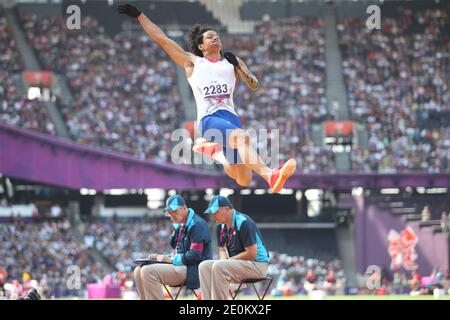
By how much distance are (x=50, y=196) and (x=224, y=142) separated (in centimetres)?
2331

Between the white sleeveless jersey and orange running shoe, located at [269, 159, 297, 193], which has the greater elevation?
the white sleeveless jersey

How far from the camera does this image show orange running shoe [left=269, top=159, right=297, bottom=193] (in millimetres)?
10359

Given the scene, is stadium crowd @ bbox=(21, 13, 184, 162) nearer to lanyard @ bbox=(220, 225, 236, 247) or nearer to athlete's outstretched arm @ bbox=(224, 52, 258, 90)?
athlete's outstretched arm @ bbox=(224, 52, 258, 90)

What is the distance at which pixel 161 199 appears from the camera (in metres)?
33.6

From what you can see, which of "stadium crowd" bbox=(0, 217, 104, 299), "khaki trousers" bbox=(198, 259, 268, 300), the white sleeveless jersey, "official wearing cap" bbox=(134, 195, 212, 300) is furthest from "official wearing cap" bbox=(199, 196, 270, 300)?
"stadium crowd" bbox=(0, 217, 104, 299)

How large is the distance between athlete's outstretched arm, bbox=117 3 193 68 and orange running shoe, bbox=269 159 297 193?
1.61m

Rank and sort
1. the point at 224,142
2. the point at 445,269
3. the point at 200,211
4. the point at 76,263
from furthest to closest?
the point at 200,211, the point at 76,263, the point at 445,269, the point at 224,142

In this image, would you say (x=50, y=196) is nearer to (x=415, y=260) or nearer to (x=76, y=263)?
(x=76, y=263)

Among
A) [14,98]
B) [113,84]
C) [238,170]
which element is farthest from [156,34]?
[113,84]

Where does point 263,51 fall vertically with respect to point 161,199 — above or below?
above

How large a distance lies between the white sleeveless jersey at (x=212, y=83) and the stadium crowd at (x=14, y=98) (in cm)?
2128

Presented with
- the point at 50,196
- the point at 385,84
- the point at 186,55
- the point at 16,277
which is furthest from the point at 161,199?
the point at 186,55

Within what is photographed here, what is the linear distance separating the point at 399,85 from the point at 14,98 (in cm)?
1311

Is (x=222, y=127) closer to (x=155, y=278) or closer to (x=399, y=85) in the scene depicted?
(x=155, y=278)
